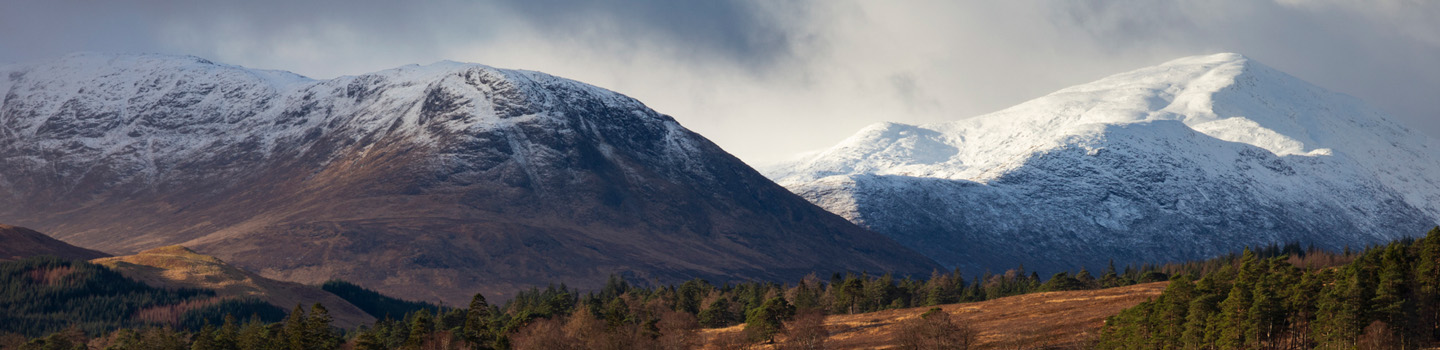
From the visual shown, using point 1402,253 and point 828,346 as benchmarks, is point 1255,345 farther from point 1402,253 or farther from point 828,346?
point 828,346

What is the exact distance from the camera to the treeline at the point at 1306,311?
11969cm

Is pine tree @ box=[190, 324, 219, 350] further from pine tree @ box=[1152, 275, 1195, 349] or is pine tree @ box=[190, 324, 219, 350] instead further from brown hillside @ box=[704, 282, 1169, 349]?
pine tree @ box=[1152, 275, 1195, 349]

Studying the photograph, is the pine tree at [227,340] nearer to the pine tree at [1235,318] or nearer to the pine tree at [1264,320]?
the pine tree at [1235,318]

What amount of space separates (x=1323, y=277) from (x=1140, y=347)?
23.6m

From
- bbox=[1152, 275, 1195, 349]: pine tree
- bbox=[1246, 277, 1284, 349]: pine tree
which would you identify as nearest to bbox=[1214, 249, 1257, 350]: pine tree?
bbox=[1246, 277, 1284, 349]: pine tree

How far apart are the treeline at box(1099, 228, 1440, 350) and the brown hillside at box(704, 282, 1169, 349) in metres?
8.02

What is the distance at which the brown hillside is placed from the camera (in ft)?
479

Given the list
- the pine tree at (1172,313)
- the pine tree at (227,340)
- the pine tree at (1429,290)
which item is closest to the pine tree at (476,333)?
the pine tree at (227,340)

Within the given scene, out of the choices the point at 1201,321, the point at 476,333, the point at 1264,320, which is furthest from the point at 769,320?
the point at 1264,320

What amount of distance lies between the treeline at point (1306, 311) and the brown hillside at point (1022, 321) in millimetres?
8024

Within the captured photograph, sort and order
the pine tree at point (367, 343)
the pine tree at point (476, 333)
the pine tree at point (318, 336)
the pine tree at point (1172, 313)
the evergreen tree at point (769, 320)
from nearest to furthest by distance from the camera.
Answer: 1. the pine tree at point (1172, 313)
2. the pine tree at point (367, 343)
3. the evergreen tree at point (769, 320)
4. the pine tree at point (318, 336)
5. the pine tree at point (476, 333)

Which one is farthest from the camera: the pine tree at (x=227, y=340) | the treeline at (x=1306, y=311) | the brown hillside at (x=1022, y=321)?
the pine tree at (x=227, y=340)

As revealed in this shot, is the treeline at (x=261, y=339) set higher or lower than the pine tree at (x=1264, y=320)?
lower

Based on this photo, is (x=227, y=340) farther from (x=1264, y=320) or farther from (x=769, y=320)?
(x=1264, y=320)
